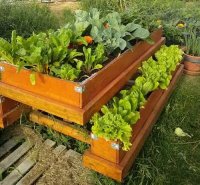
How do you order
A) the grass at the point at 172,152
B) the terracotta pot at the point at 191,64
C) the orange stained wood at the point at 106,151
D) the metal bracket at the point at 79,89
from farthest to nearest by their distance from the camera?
the terracotta pot at the point at 191,64 < the grass at the point at 172,152 < the orange stained wood at the point at 106,151 < the metal bracket at the point at 79,89

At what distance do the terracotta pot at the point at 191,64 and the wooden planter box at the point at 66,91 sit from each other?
2.16 meters

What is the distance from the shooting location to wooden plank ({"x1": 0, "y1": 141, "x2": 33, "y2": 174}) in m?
2.80

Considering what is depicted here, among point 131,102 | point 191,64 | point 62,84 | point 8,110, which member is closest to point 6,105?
point 8,110

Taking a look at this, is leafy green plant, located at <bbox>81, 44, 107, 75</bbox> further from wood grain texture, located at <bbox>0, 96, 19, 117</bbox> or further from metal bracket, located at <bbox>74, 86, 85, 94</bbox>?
wood grain texture, located at <bbox>0, 96, 19, 117</bbox>

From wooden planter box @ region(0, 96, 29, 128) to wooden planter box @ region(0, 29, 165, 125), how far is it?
109 mm

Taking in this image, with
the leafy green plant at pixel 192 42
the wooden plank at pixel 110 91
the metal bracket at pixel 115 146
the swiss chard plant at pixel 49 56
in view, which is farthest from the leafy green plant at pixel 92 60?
the leafy green plant at pixel 192 42

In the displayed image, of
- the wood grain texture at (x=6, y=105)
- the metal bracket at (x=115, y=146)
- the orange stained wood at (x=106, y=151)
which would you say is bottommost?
the orange stained wood at (x=106, y=151)

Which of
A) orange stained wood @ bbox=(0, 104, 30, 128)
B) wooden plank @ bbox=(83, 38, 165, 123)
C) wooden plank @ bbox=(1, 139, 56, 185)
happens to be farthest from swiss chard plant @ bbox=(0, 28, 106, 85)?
wooden plank @ bbox=(1, 139, 56, 185)

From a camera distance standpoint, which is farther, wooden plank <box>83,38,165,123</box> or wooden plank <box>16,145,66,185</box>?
wooden plank <box>16,145,66,185</box>

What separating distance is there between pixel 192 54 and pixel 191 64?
8.2 inches

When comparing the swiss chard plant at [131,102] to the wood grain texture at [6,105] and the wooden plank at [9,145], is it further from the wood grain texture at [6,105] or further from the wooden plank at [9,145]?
the wooden plank at [9,145]

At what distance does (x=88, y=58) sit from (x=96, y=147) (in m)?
0.73

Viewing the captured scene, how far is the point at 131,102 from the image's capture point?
107 inches

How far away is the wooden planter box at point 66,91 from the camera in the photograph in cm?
236
